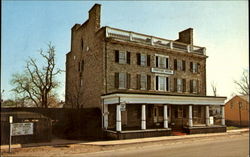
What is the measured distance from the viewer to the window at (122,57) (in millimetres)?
25359

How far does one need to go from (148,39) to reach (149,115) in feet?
27.3

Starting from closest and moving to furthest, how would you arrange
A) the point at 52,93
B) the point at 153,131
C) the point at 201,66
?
the point at 153,131
the point at 201,66
the point at 52,93

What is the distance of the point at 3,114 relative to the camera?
19.2 meters

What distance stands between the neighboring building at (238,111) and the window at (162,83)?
2296 cm

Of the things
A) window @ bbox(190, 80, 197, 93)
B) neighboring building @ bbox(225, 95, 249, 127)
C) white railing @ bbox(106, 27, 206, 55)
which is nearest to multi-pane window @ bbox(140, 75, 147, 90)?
white railing @ bbox(106, 27, 206, 55)

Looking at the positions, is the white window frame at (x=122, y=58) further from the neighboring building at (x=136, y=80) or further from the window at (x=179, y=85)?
the window at (x=179, y=85)

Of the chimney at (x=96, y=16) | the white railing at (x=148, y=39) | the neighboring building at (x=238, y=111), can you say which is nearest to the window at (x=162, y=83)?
the white railing at (x=148, y=39)

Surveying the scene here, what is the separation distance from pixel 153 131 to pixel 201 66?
13.5 meters

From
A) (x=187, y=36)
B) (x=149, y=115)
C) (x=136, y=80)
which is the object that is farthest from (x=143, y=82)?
(x=187, y=36)

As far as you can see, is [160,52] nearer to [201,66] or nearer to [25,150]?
[201,66]

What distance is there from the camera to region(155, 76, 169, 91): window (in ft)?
91.4

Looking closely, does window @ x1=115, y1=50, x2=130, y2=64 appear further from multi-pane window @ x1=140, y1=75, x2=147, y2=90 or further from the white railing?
multi-pane window @ x1=140, y1=75, x2=147, y2=90

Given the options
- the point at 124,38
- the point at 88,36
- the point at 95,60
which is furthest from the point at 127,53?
the point at 88,36

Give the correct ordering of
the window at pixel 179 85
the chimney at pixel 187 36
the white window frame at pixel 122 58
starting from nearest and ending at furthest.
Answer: the white window frame at pixel 122 58 → the window at pixel 179 85 → the chimney at pixel 187 36
